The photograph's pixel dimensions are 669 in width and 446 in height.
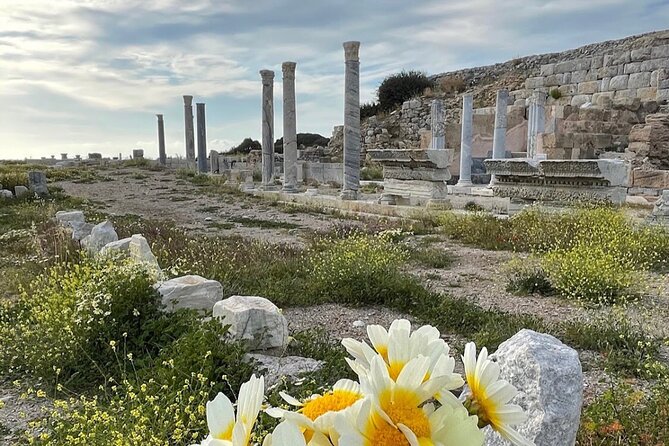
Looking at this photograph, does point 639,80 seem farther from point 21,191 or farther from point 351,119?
point 21,191

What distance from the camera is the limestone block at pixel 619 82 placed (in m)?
23.4

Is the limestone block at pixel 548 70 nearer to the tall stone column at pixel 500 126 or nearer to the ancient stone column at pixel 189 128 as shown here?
the tall stone column at pixel 500 126

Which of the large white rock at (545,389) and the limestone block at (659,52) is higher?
the limestone block at (659,52)

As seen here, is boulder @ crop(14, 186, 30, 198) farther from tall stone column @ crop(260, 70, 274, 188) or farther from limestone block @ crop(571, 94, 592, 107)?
limestone block @ crop(571, 94, 592, 107)

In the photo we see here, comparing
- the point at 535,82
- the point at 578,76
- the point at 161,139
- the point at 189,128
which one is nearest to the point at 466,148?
the point at 578,76

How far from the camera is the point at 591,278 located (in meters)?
5.99

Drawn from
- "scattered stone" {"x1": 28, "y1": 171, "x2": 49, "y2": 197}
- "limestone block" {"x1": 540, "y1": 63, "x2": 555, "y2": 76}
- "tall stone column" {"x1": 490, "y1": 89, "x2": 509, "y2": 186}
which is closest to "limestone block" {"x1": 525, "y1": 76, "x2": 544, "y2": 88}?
"limestone block" {"x1": 540, "y1": 63, "x2": 555, "y2": 76}

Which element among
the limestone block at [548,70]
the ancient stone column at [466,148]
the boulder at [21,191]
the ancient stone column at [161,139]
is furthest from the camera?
the ancient stone column at [161,139]

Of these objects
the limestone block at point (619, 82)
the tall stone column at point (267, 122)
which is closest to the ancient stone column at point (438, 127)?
the tall stone column at point (267, 122)

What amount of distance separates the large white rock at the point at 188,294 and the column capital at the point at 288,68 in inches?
621

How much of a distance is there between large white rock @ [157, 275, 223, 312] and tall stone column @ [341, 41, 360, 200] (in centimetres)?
1134

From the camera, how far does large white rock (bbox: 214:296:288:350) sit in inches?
159

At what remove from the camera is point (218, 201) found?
18672mm

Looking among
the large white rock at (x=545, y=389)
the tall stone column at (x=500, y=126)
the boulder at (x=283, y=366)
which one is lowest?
the boulder at (x=283, y=366)
